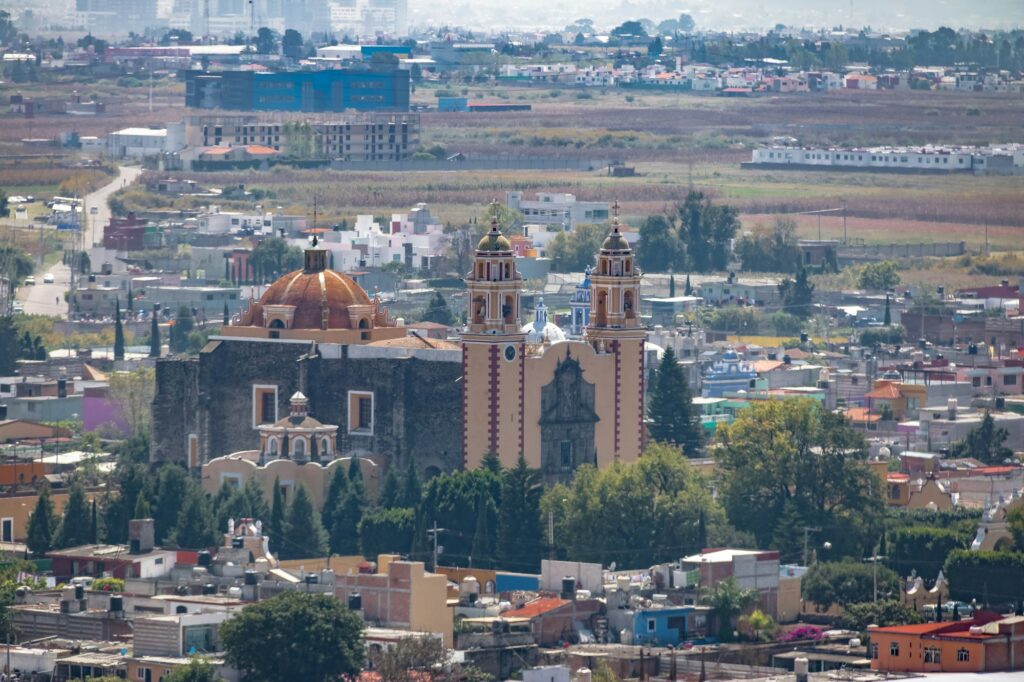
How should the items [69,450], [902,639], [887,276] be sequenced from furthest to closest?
[887,276]
[69,450]
[902,639]

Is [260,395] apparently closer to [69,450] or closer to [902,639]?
[69,450]

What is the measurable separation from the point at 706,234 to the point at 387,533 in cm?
8140

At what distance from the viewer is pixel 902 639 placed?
Result: 70.1 metres

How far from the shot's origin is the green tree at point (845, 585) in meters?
78.9

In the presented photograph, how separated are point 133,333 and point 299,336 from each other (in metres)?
39.5

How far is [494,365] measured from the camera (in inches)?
3612

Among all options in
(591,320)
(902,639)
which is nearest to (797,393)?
(591,320)

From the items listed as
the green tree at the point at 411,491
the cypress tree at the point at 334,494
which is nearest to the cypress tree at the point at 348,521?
the cypress tree at the point at 334,494

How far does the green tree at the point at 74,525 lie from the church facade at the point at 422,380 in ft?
20.6

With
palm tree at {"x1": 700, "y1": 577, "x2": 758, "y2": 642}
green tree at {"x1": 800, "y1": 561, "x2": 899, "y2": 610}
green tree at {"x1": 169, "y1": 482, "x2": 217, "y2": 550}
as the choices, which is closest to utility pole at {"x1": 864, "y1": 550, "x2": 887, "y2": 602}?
green tree at {"x1": 800, "y1": 561, "x2": 899, "y2": 610}

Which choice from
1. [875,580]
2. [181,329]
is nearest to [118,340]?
[181,329]

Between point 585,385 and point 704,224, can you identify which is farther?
point 704,224

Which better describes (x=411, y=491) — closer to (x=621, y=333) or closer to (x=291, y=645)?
(x=621, y=333)

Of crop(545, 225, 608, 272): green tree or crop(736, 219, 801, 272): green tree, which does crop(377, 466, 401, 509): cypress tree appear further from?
crop(736, 219, 801, 272): green tree
